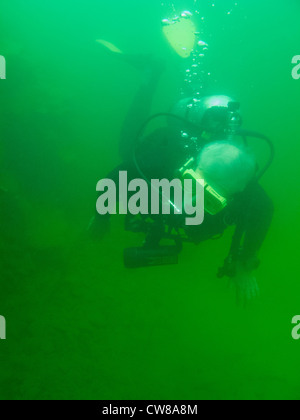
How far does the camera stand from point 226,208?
→ 2127mm

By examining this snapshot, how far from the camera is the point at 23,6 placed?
4555 mm

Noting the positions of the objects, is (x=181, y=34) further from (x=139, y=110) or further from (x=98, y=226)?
(x=98, y=226)

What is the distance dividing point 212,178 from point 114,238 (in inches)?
93.2

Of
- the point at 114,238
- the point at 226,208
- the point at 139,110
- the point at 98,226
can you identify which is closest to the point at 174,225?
the point at 226,208

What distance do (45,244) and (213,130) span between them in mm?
2588

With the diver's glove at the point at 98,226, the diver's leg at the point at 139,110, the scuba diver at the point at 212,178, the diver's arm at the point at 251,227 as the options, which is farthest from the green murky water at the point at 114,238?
the diver's arm at the point at 251,227

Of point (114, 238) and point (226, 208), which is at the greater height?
point (114, 238)

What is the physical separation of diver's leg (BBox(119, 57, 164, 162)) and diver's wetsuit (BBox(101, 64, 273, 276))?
779 mm

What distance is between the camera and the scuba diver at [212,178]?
194cm

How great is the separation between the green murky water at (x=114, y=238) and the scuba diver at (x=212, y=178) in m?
1.76

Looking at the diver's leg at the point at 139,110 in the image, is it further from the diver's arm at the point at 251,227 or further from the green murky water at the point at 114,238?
the diver's arm at the point at 251,227

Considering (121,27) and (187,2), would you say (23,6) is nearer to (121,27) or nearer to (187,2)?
(121,27)

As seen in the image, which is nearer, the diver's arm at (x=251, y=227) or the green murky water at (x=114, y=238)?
the diver's arm at (x=251, y=227)
